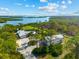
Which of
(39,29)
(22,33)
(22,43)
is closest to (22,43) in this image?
(22,43)

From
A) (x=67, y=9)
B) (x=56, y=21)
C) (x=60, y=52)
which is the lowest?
(x=60, y=52)

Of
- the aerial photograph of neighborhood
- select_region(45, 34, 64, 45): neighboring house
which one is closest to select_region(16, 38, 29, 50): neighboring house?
the aerial photograph of neighborhood

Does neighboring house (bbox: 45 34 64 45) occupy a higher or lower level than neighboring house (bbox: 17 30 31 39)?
lower

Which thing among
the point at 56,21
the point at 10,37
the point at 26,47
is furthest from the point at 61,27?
the point at 10,37

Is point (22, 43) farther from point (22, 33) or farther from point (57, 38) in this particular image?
point (57, 38)

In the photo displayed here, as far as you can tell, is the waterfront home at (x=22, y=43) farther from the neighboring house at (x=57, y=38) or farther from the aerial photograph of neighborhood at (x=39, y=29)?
the neighboring house at (x=57, y=38)

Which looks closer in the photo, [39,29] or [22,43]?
[22,43]

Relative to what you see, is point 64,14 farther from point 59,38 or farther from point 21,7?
point 21,7

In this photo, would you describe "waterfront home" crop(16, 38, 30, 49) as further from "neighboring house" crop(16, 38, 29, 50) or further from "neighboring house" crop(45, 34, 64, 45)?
"neighboring house" crop(45, 34, 64, 45)
